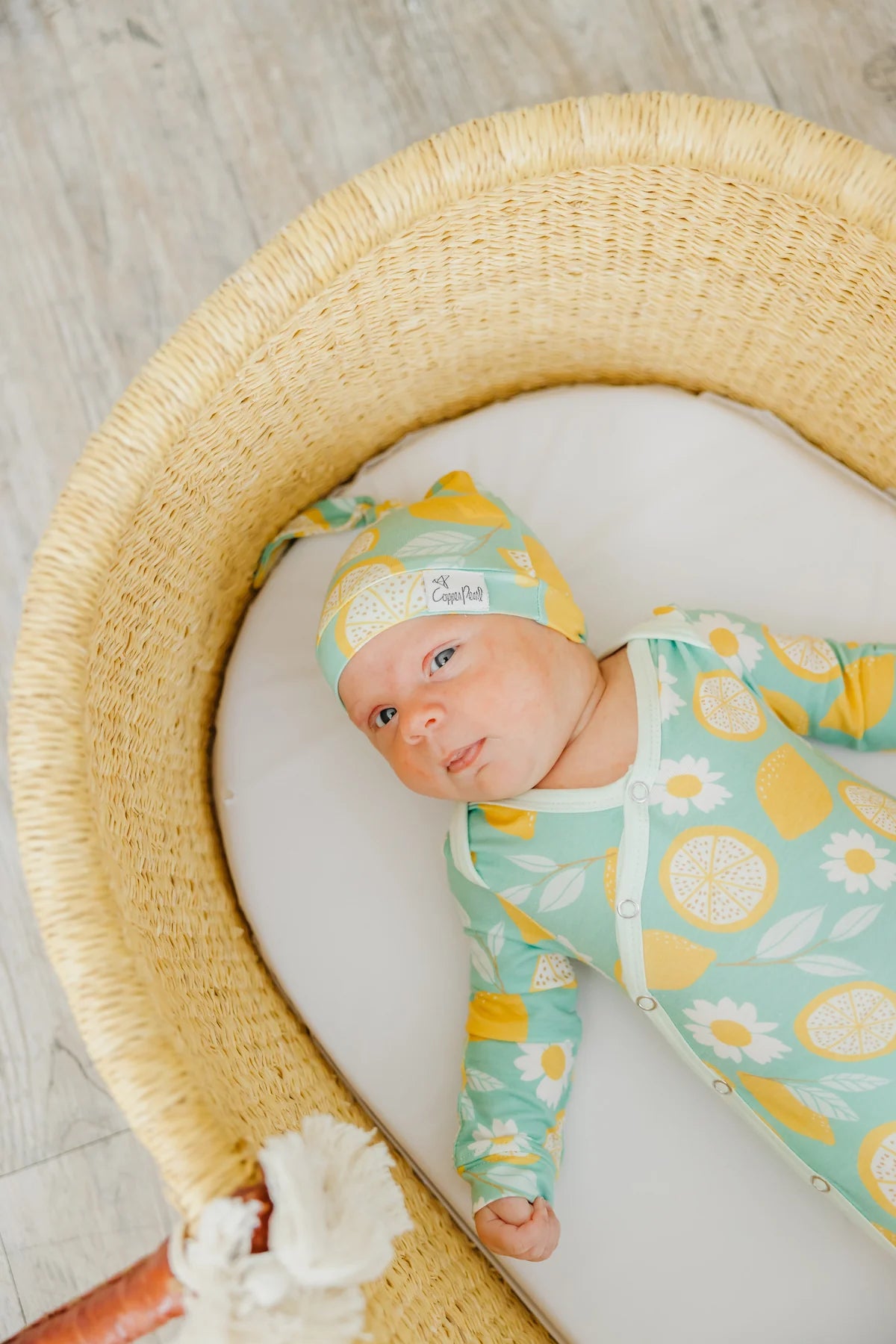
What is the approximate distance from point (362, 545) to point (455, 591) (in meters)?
0.12

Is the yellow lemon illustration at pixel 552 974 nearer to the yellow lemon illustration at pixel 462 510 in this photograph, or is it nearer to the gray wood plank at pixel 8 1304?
the yellow lemon illustration at pixel 462 510

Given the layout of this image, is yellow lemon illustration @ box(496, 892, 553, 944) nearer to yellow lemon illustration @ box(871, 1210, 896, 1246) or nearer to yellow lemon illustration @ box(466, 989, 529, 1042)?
yellow lemon illustration @ box(466, 989, 529, 1042)

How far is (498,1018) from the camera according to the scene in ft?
3.15

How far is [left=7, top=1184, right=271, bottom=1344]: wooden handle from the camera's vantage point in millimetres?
589

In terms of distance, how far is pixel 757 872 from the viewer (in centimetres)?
88

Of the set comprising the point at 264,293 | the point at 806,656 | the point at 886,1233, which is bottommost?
the point at 886,1233

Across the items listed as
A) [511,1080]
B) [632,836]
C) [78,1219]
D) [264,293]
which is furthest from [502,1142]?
[264,293]

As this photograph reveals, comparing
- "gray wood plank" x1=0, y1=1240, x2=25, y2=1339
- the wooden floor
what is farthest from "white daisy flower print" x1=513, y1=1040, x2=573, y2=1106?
the wooden floor

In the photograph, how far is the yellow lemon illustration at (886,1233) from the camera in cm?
84

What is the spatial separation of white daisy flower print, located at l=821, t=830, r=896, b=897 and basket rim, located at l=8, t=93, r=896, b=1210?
1.63 feet

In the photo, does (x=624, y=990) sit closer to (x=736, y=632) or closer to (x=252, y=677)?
(x=736, y=632)

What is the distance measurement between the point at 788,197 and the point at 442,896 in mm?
712

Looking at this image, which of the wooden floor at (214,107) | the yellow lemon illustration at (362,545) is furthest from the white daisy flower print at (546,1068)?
the wooden floor at (214,107)

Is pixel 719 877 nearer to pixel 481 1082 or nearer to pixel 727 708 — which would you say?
pixel 727 708
